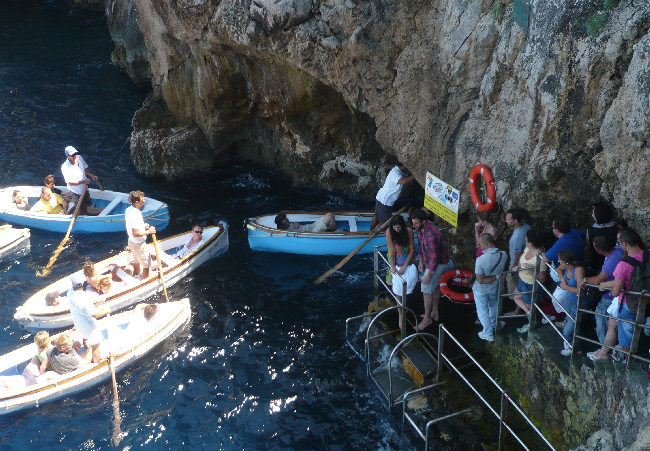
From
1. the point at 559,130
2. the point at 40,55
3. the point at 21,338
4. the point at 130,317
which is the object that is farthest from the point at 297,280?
the point at 40,55

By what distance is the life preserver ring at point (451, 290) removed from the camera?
45.6ft

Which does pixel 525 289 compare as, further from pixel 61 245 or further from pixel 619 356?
pixel 61 245

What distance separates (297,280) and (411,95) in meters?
5.61

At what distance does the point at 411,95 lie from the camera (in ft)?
55.2

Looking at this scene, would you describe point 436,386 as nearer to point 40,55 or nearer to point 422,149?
point 422,149

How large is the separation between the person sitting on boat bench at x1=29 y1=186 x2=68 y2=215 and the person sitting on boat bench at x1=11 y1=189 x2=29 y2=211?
39 cm

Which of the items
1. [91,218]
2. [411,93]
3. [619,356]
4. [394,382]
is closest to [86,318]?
[91,218]

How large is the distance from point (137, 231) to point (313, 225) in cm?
482

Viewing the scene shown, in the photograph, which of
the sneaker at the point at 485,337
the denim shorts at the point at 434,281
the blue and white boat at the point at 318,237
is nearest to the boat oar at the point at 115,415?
the blue and white boat at the point at 318,237

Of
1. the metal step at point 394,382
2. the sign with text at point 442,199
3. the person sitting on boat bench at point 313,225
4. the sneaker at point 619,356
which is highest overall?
→ the sign with text at point 442,199

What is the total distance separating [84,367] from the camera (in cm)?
1420

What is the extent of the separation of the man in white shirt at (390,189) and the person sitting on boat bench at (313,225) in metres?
1.44

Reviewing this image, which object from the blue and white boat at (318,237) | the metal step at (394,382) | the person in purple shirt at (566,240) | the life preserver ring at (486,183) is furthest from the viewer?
the blue and white boat at (318,237)

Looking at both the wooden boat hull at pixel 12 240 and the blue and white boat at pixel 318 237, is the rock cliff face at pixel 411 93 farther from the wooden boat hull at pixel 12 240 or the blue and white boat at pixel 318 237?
the wooden boat hull at pixel 12 240
